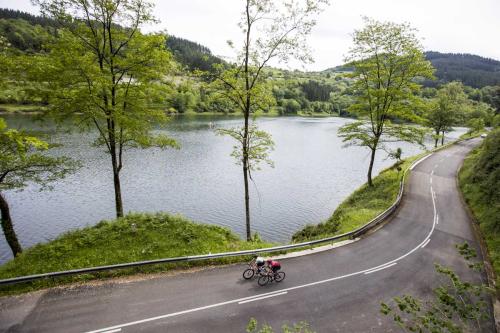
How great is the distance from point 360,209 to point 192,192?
818 inches

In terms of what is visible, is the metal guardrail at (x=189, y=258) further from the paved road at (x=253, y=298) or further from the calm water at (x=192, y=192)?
the calm water at (x=192, y=192)

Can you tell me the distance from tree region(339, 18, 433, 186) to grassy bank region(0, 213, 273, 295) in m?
19.3

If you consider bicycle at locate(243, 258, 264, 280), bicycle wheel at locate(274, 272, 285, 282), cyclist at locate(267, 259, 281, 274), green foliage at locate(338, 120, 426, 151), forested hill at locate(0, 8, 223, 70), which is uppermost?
forested hill at locate(0, 8, 223, 70)

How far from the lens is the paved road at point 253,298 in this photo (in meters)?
10.2

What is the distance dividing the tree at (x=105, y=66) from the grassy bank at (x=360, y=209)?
48.4 feet

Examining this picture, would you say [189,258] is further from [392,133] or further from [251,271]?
[392,133]

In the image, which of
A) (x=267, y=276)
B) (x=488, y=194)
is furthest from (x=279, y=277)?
(x=488, y=194)

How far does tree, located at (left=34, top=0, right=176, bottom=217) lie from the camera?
48.1ft

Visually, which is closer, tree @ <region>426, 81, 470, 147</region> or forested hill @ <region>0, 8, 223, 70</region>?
forested hill @ <region>0, 8, 223, 70</region>

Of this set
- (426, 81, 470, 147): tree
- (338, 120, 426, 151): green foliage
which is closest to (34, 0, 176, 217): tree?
(338, 120, 426, 151): green foliage

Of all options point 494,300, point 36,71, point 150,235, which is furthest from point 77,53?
point 494,300

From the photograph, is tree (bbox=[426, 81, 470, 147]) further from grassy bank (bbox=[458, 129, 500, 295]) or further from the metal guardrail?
the metal guardrail

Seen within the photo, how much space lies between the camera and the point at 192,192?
36.7 metres

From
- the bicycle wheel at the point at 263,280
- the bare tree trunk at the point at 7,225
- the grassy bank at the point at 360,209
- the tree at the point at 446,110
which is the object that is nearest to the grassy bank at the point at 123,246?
the bicycle wheel at the point at 263,280
